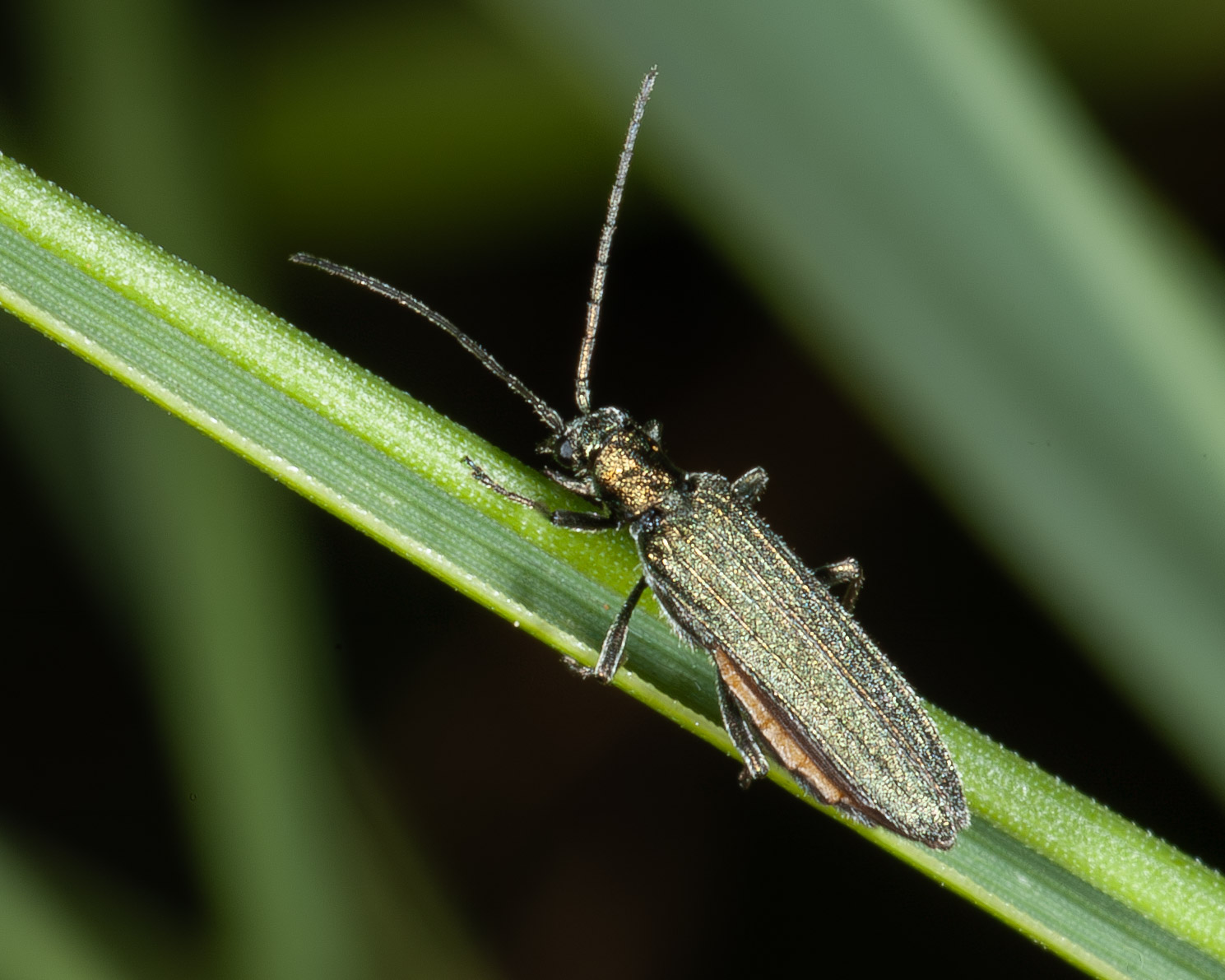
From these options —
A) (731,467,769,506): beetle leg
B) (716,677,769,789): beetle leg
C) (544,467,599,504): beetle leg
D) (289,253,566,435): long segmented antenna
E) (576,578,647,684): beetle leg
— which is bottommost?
(716,677,769,789): beetle leg

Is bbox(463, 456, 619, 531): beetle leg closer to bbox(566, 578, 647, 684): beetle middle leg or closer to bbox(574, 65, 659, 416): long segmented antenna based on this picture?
bbox(566, 578, 647, 684): beetle middle leg

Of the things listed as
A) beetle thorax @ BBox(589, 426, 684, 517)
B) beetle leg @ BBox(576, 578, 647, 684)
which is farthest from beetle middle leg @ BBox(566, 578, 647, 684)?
beetle thorax @ BBox(589, 426, 684, 517)

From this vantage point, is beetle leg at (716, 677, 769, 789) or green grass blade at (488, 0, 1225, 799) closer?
green grass blade at (488, 0, 1225, 799)

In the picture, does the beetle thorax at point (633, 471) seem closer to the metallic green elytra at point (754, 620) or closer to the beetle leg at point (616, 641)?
the metallic green elytra at point (754, 620)

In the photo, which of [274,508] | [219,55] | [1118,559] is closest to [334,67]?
[219,55]

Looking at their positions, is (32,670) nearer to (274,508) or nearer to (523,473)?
(274,508)

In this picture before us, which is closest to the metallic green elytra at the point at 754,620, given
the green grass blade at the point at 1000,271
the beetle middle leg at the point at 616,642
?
the beetle middle leg at the point at 616,642

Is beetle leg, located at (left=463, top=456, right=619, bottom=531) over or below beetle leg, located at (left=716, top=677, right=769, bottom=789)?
over
